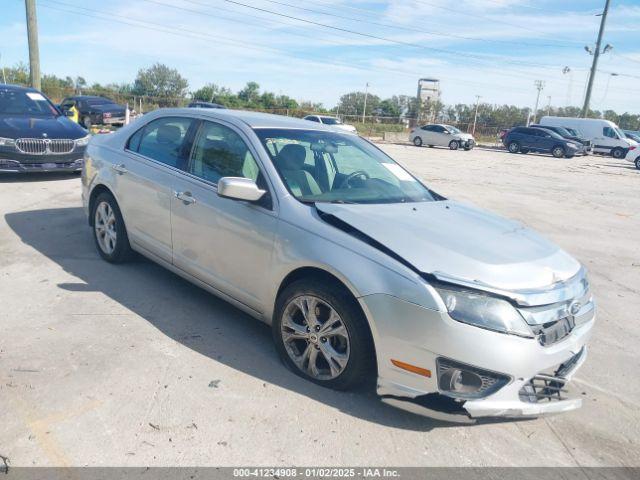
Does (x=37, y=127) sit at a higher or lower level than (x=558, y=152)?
higher

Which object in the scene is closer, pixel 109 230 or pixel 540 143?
pixel 109 230

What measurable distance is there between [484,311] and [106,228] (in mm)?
3948

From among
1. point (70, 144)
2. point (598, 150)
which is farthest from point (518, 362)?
point (598, 150)

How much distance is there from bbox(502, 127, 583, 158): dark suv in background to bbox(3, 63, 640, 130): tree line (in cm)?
1612

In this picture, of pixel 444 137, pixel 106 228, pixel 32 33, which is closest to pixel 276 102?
pixel 444 137

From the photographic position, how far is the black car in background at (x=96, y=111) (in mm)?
24891

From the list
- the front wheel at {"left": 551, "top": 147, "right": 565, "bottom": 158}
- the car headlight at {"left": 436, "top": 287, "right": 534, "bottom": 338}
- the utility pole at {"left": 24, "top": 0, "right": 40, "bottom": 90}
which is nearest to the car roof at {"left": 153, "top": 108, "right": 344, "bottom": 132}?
the car headlight at {"left": 436, "top": 287, "right": 534, "bottom": 338}

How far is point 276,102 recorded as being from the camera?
186 feet

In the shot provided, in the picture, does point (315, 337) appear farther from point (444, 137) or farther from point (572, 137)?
point (572, 137)

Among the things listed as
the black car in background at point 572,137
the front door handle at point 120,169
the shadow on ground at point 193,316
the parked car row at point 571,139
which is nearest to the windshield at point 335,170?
the shadow on ground at point 193,316

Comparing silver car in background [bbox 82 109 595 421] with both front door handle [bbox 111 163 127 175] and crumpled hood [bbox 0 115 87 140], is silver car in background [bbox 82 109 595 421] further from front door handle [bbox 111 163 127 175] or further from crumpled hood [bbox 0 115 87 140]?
crumpled hood [bbox 0 115 87 140]

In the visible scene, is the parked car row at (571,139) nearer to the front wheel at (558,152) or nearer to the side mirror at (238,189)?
the front wheel at (558,152)

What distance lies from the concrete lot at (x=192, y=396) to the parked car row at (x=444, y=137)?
29.6 m

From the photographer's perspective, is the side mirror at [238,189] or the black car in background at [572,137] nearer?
the side mirror at [238,189]
